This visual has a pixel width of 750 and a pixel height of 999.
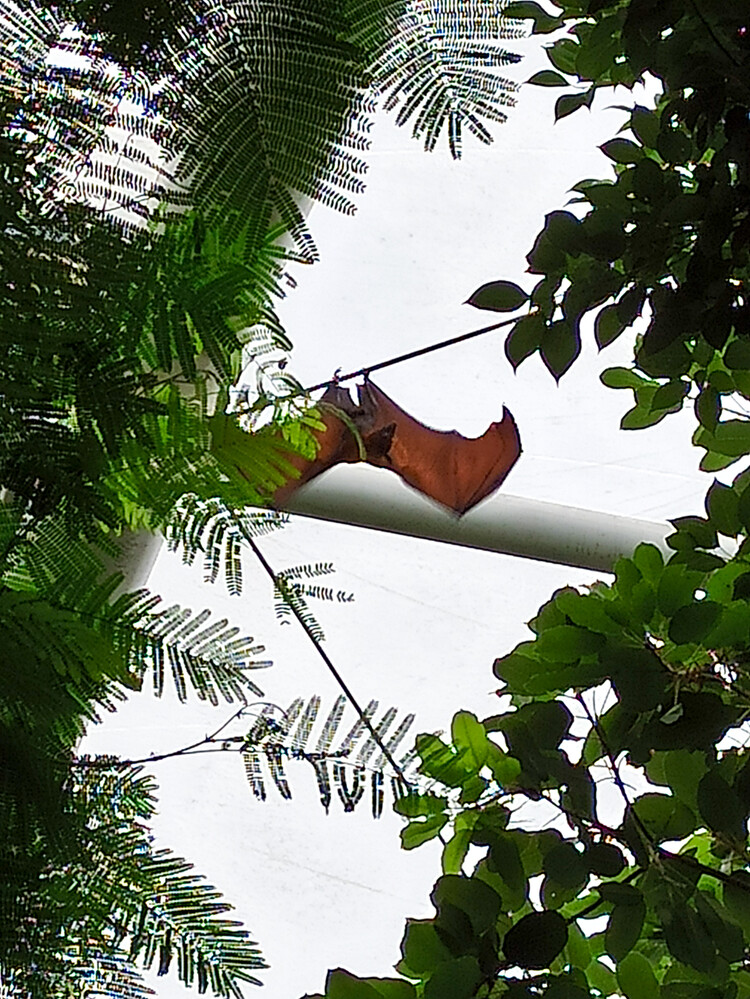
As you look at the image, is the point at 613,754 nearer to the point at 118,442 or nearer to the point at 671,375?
the point at 671,375

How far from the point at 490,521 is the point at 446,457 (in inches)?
10.5

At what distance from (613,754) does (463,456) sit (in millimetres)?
763

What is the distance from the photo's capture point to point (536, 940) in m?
0.62

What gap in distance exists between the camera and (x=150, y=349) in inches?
35.0

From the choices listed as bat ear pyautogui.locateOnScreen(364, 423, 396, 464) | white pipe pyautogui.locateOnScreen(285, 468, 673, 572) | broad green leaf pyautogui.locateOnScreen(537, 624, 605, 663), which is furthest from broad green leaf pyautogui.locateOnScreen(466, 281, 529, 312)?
white pipe pyautogui.locateOnScreen(285, 468, 673, 572)

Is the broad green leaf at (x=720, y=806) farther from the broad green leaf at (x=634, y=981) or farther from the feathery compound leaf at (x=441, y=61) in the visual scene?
the feathery compound leaf at (x=441, y=61)

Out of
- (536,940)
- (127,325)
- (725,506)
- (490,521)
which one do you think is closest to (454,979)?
(536,940)

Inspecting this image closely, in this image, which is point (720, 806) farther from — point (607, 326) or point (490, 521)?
point (490, 521)

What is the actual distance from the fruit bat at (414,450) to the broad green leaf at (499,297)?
1.55ft

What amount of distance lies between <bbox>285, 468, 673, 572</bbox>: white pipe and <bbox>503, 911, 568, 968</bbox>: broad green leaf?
3.03ft

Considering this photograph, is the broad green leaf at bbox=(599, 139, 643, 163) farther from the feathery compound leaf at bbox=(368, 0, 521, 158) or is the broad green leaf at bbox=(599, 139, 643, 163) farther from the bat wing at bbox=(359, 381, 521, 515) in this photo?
the bat wing at bbox=(359, 381, 521, 515)

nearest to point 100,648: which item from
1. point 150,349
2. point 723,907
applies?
point 150,349

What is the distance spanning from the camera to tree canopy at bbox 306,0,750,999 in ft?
2.14

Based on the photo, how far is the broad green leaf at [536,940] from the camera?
62 centimetres
